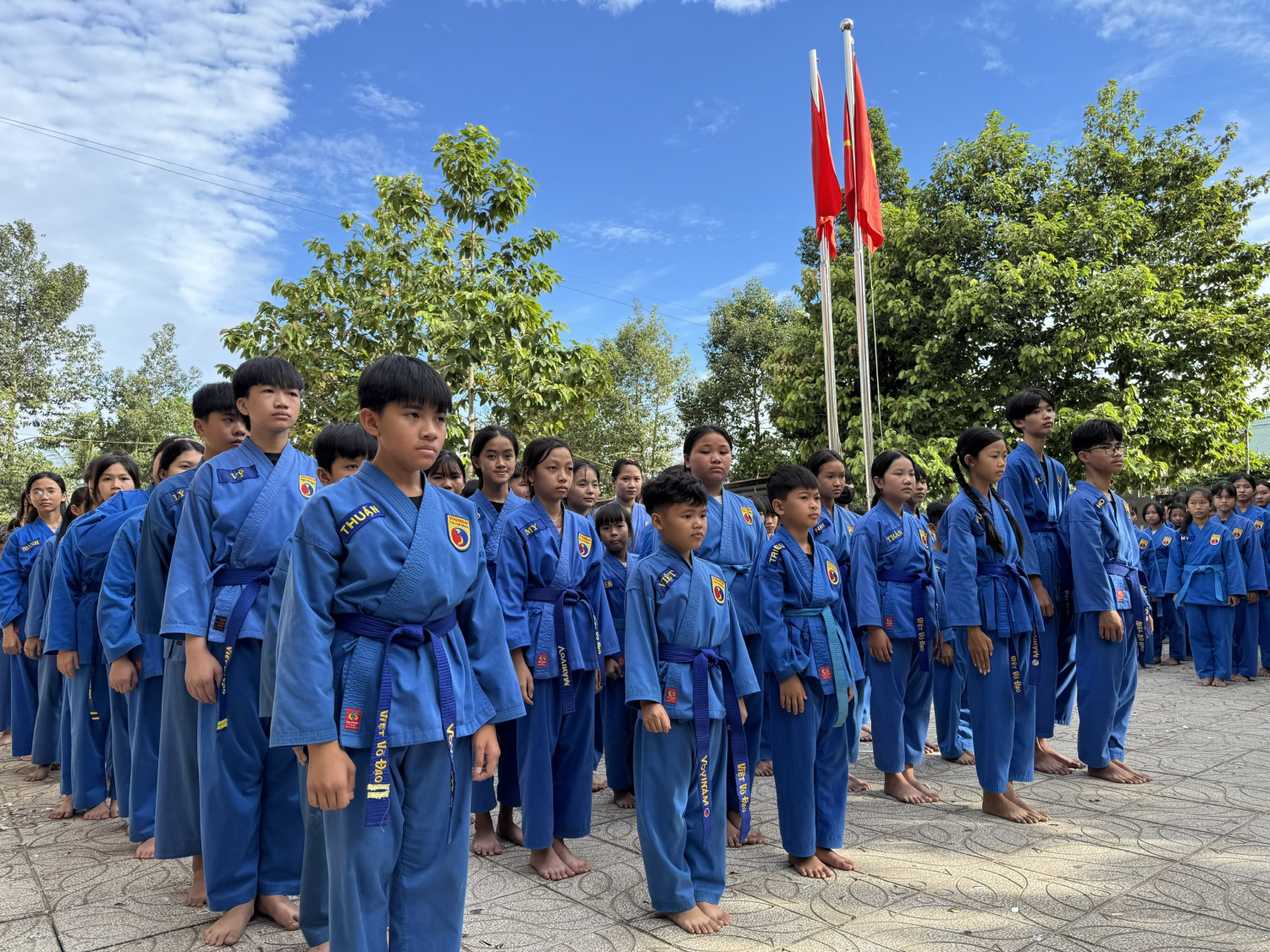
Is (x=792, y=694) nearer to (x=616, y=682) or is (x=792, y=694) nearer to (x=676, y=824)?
(x=676, y=824)

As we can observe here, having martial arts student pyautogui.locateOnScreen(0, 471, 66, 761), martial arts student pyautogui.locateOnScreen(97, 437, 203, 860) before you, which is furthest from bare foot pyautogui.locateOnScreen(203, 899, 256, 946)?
martial arts student pyautogui.locateOnScreen(0, 471, 66, 761)

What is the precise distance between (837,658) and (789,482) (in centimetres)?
78

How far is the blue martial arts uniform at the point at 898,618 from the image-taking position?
4754mm

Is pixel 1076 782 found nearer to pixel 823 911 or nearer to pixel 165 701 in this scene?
pixel 823 911

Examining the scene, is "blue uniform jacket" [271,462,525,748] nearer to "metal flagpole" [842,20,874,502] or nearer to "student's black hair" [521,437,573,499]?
"student's black hair" [521,437,573,499]

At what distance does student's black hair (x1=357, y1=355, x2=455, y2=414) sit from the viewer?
7.80 feet

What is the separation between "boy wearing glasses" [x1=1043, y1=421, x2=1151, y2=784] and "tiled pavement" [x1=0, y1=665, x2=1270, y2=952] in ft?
0.87

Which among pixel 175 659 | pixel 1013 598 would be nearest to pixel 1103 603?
pixel 1013 598

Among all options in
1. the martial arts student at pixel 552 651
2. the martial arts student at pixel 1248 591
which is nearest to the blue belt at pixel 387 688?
the martial arts student at pixel 552 651

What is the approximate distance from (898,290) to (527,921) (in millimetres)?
15992

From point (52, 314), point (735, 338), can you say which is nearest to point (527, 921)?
point (735, 338)

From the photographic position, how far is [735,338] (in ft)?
90.2

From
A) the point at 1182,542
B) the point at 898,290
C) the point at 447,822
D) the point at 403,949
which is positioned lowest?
the point at 403,949

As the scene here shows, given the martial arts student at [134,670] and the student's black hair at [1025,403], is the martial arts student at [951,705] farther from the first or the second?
the martial arts student at [134,670]
